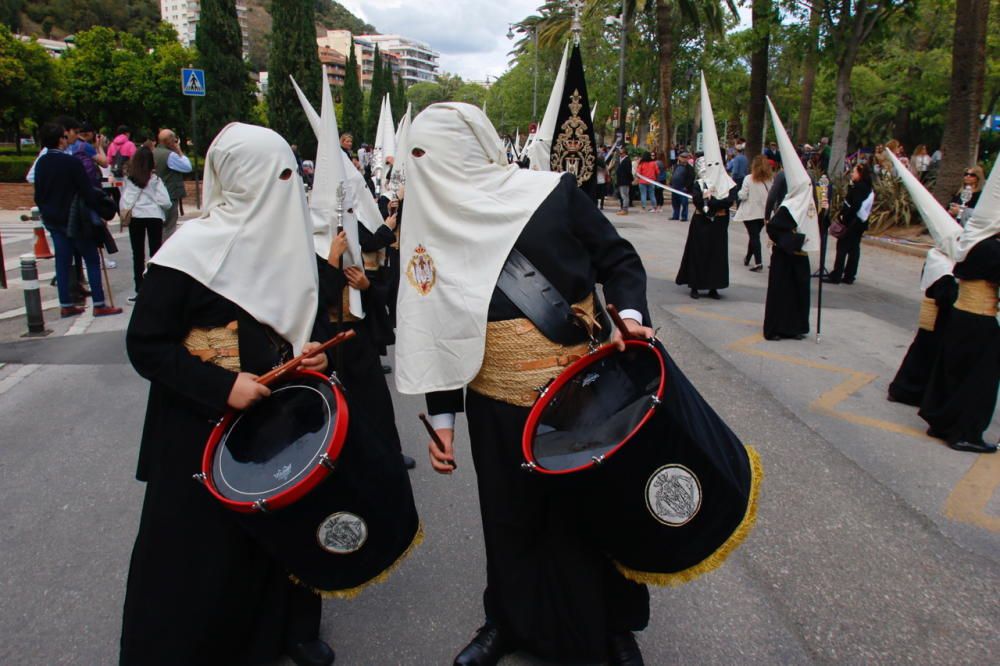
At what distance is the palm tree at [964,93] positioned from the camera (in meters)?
13.7

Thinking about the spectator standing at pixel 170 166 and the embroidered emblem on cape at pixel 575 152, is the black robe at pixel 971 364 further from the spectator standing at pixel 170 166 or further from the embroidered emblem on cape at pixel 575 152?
the spectator standing at pixel 170 166

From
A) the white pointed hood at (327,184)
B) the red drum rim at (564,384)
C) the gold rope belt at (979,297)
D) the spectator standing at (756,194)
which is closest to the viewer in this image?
the red drum rim at (564,384)

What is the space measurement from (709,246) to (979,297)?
5.33m

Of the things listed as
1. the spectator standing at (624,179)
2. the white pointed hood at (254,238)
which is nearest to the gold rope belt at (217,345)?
the white pointed hood at (254,238)

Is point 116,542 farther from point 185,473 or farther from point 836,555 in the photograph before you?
point 836,555

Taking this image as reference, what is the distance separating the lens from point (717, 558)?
7.50 ft

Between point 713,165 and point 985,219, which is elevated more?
point 713,165

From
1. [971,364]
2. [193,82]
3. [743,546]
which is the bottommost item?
[743,546]

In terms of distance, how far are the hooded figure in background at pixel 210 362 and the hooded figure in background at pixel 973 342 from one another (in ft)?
14.0

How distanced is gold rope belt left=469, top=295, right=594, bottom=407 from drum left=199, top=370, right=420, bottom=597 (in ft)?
1.46

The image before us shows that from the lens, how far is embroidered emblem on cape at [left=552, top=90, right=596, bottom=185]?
8555 mm

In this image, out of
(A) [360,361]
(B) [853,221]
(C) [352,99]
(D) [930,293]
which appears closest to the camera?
(A) [360,361]

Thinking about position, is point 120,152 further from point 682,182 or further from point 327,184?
point 682,182

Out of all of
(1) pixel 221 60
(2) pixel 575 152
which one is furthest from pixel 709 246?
(1) pixel 221 60
